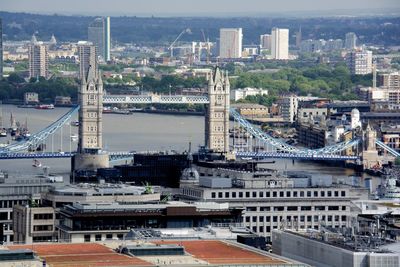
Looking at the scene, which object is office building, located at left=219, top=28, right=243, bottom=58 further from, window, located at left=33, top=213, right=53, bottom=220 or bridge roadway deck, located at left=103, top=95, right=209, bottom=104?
window, located at left=33, top=213, right=53, bottom=220

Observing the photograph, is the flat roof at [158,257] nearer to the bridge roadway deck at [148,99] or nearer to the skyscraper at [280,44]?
the bridge roadway deck at [148,99]

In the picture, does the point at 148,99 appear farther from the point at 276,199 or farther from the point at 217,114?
the point at 276,199

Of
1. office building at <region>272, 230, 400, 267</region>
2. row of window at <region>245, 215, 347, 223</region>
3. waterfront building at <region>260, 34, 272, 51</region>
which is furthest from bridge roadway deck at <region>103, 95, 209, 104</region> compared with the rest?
waterfront building at <region>260, 34, 272, 51</region>

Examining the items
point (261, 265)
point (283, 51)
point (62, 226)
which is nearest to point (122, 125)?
point (62, 226)

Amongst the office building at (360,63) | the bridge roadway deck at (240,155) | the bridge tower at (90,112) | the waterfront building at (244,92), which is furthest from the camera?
the office building at (360,63)

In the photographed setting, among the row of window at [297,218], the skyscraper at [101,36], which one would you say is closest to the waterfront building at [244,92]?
the skyscraper at [101,36]

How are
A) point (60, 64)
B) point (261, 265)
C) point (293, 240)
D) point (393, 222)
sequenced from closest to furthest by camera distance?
point (261, 265) → point (293, 240) → point (393, 222) → point (60, 64)

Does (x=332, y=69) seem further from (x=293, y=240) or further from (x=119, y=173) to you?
(x=293, y=240)
